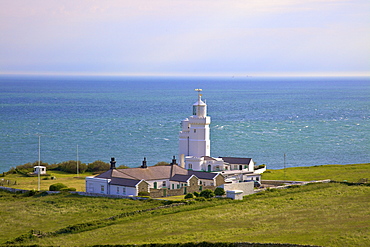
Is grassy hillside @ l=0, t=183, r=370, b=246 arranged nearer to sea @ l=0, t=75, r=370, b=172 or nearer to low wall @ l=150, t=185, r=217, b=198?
low wall @ l=150, t=185, r=217, b=198

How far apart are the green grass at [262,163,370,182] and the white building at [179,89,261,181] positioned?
12.1ft

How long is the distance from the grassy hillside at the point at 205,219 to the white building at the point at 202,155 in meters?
8.40

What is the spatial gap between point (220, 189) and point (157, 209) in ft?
23.3

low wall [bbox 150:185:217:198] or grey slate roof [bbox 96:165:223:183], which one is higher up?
grey slate roof [bbox 96:165:223:183]

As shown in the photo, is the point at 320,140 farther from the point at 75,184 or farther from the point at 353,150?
the point at 75,184

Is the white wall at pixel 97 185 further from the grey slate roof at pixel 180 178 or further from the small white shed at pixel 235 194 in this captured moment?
the small white shed at pixel 235 194

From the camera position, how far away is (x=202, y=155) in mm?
59188

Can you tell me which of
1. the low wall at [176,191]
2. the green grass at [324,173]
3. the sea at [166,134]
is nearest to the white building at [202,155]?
the green grass at [324,173]

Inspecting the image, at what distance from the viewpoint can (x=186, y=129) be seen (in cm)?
6019

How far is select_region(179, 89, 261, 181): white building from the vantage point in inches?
2265

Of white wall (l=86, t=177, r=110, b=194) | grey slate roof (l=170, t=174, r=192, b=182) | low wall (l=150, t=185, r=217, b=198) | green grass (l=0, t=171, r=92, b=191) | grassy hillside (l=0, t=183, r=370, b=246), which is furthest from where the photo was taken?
green grass (l=0, t=171, r=92, b=191)

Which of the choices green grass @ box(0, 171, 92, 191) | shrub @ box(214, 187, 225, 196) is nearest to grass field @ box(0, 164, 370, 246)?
shrub @ box(214, 187, 225, 196)

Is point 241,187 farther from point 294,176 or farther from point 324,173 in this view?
point 324,173

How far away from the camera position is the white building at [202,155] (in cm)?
5753
